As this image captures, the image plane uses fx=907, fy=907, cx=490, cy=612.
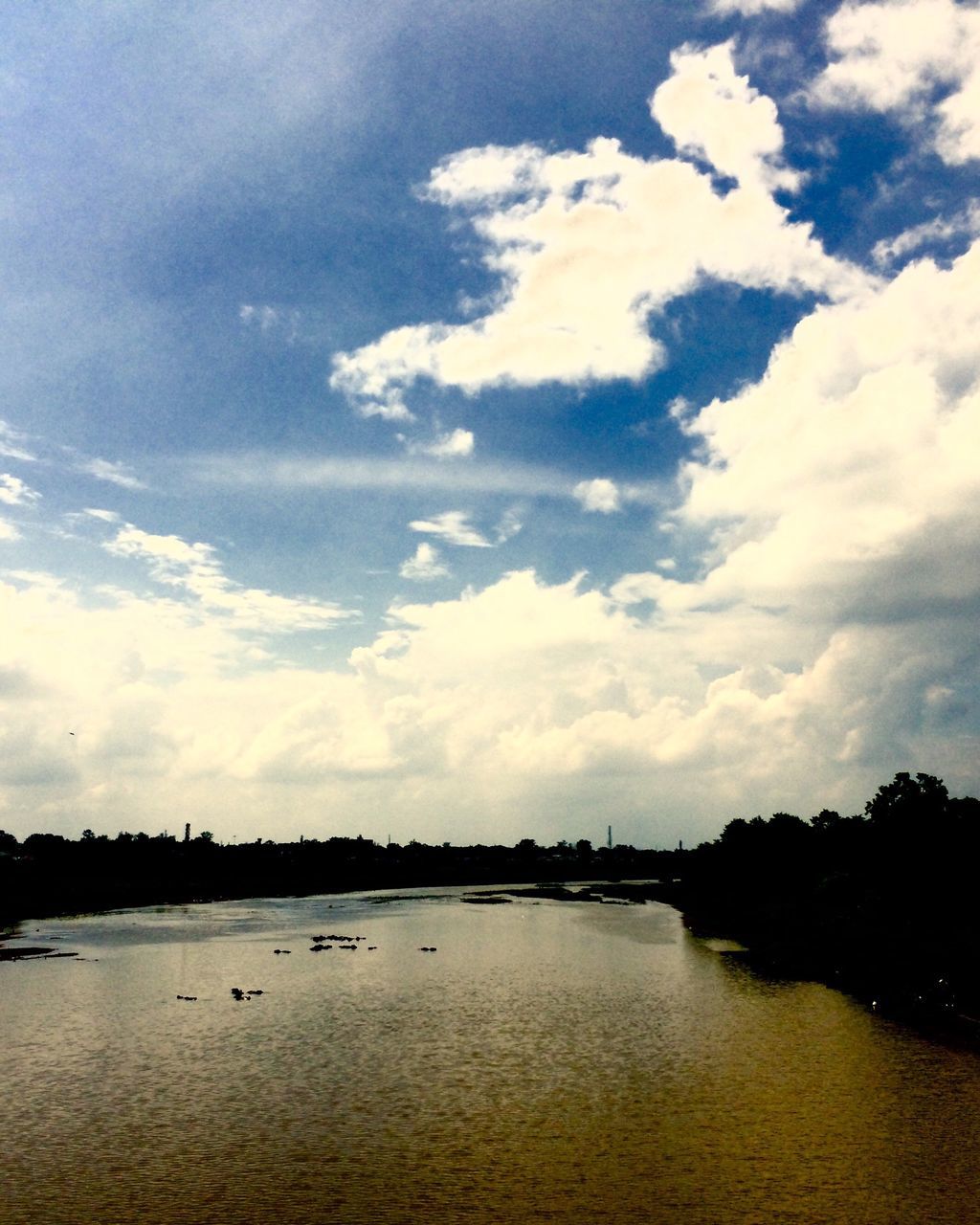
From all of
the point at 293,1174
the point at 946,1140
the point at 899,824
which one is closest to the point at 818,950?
the point at 899,824

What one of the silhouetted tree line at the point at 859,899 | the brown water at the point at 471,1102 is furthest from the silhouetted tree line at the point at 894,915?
the brown water at the point at 471,1102

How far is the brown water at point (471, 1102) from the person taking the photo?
27812 mm

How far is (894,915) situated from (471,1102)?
53.9 meters

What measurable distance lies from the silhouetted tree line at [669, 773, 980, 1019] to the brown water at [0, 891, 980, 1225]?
6048 mm

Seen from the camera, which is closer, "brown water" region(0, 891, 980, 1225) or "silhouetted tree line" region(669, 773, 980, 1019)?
"brown water" region(0, 891, 980, 1225)

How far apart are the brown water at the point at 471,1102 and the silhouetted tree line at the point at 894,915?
6.05 meters

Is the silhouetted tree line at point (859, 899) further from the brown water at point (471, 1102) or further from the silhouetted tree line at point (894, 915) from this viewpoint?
the brown water at point (471, 1102)

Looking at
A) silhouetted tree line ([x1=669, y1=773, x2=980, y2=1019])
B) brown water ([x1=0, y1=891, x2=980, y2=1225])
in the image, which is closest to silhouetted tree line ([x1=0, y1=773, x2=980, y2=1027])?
silhouetted tree line ([x1=669, y1=773, x2=980, y2=1019])

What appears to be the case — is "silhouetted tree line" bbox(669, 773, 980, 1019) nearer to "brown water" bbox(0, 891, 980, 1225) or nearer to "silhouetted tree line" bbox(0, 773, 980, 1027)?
"silhouetted tree line" bbox(0, 773, 980, 1027)

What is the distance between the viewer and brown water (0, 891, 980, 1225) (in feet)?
91.2

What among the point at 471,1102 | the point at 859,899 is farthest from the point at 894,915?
the point at 471,1102

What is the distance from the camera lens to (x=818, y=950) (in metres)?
81.5

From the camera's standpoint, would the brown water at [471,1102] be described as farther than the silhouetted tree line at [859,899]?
No

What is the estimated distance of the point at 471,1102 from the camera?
37.6m
